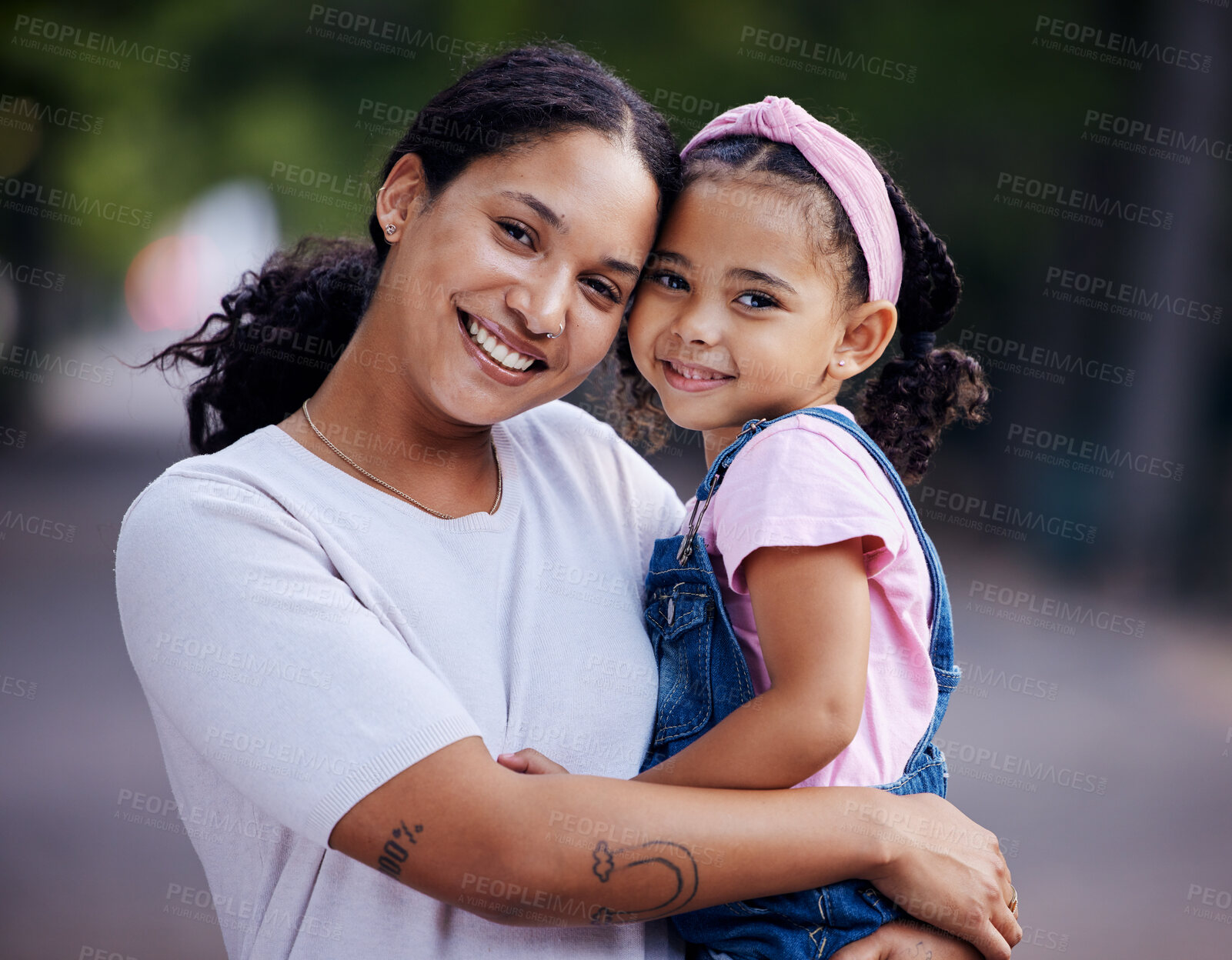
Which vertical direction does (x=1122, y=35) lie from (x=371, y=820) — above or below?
above

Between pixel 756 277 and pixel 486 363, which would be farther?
pixel 756 277

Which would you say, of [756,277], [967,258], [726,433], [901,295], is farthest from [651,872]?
[967,258]

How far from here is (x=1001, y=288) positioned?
41.1 ft

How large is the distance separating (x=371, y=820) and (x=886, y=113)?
1090 cm

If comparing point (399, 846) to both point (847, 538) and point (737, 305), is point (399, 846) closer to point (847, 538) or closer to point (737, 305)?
point (847, 538)

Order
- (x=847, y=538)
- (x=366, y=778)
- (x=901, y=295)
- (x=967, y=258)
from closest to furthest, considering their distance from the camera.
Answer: (x=366, y=778), (x=847, y=538), (x=901, y=295), (x=967, y=258)

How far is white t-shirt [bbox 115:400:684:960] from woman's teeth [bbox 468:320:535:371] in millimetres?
233

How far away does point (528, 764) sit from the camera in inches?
59.3

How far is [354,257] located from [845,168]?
39.9 inches

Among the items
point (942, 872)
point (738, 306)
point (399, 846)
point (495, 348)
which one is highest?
point (738, 306)

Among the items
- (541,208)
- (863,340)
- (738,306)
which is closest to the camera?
(541,208)

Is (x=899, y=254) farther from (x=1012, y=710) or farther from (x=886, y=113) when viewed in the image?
(x=886, y=113)

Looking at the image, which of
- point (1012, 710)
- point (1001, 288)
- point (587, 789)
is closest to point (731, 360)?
point (587, 789)

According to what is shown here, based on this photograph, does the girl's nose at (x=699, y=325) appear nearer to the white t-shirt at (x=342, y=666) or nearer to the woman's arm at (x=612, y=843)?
the white t-shirt at (x=342, y=666)
